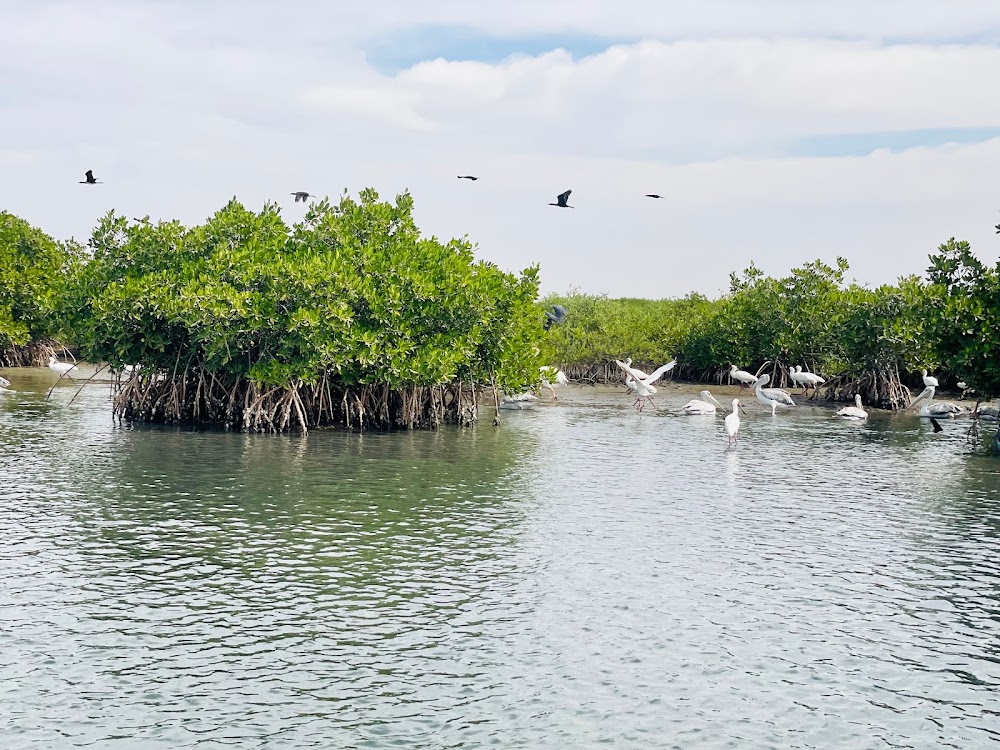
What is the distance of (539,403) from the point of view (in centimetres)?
3759

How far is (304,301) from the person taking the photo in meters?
24.0

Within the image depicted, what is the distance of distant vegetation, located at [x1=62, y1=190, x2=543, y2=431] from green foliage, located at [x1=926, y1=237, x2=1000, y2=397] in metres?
9.66

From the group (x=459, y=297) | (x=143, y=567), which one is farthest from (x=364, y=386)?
(x=143, y=567)

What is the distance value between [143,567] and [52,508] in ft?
12.8

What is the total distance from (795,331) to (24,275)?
3034 cm

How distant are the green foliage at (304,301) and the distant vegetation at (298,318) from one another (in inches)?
1.3

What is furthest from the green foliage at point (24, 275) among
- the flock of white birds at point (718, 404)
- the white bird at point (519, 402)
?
the white bird at point (519, 402)

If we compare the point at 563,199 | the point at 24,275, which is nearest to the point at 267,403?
the point at 563,199

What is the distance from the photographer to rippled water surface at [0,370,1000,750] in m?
9.03

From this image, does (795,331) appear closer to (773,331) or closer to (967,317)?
(773,331)

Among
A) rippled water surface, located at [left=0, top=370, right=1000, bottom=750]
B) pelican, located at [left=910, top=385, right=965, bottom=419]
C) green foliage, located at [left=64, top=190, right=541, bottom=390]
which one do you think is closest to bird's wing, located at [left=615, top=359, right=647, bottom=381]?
green foliage, located at [left=64, top=190, right=541, bottom=390]

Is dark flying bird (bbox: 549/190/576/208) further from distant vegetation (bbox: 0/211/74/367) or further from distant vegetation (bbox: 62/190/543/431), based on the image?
distant vegetation (bbox: 0/211/74/367)

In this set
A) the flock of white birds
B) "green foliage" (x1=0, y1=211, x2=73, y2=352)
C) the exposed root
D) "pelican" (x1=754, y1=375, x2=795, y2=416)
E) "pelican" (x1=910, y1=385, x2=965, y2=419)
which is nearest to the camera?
the exposed root

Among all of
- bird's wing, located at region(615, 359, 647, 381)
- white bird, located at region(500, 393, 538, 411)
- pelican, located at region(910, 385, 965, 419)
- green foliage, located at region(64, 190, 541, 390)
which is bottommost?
pelican, located at region(910, 385, 965, 419)
